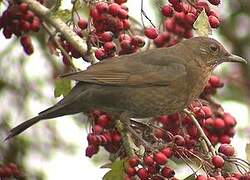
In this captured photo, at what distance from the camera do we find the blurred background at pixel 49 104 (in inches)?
229

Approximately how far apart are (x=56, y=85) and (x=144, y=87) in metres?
0.48

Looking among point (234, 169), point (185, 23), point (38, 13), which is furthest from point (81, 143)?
point (234, 169)

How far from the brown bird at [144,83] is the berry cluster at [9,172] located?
371mm

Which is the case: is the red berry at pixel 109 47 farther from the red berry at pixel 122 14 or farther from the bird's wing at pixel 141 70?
the red berry at pixel 122 14

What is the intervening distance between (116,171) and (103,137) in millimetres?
239

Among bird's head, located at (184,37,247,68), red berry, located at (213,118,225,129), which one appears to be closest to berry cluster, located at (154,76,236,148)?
red berry, located at (213,118,225,129)

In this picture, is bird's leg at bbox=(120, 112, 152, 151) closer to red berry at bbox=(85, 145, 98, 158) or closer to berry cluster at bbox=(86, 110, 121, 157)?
berry cluster at bbox=(86, 110, 121, 157)

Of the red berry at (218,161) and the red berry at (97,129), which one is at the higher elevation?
the red berry at (218,161)

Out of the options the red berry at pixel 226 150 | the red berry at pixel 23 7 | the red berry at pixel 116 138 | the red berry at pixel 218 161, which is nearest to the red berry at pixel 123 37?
the red berry at pixel 116 138

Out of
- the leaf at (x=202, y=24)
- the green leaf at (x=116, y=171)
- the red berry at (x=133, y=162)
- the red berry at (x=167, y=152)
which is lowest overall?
the green leaf at (x=116, y=171)

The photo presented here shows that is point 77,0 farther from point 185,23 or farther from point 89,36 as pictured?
point 185,23

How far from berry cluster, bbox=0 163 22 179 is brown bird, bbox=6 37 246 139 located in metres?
0.37

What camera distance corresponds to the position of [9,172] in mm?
4609

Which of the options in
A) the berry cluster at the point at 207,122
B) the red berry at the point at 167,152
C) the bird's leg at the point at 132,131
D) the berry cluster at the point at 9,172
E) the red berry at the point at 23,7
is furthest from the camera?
the red berry at the point at 23,7
